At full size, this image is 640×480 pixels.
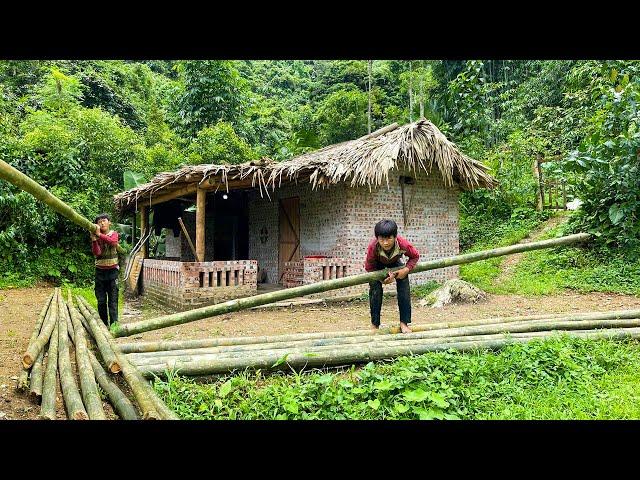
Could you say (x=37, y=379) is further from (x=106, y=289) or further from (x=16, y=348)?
(x=106, y=289)

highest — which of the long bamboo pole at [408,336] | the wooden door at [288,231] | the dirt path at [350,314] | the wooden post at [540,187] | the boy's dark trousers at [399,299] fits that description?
the wooden post at [540,187]

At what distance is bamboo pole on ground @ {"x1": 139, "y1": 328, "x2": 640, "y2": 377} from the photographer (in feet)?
12.2

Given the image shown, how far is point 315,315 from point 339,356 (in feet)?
13.0

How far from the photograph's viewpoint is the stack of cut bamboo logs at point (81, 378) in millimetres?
2777

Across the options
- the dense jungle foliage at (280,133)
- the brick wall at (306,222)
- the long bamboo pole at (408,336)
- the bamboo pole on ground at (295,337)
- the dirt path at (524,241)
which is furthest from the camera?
the dirt path at (524,241)

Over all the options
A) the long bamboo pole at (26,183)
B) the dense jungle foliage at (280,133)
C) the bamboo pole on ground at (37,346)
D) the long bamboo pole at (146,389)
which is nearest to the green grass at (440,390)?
the long bamboo pole at (146,389)

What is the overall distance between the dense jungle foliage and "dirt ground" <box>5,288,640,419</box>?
8.11 ft

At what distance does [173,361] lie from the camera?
3.77 meters

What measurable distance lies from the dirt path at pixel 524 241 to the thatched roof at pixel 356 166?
2410mm

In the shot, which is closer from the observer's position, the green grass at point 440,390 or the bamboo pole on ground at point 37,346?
the green grass at point 440,390

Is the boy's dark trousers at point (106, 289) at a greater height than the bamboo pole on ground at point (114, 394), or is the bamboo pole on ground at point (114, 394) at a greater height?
the boy's dark trousers at point (106, 289)

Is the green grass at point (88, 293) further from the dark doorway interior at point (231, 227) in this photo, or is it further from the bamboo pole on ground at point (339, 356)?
the bamboo pole on ground at point (339, 356)

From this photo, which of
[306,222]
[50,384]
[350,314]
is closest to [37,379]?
[50,384]
